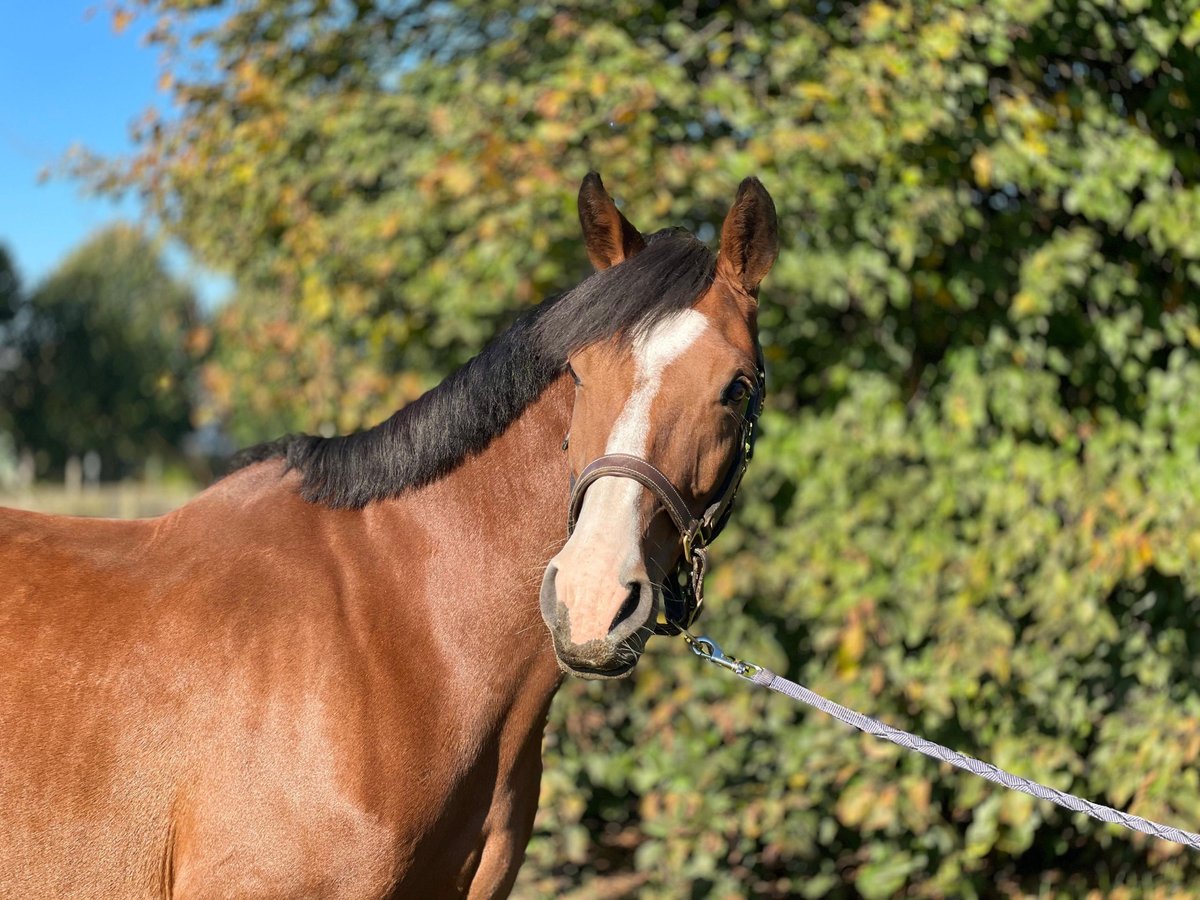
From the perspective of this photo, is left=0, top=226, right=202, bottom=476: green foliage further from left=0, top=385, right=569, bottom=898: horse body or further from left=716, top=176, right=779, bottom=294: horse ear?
left=716, top=176, right=779, bottom=294: horse ear

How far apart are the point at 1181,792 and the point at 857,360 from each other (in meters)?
1.84

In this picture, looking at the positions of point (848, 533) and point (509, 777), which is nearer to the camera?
point (509, 777)

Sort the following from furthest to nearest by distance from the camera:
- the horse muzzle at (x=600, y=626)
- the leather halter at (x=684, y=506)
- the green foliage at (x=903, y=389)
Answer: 1. the green foliage at (x=903, y=389)
2. the leather halter at (x=684, y=506)
3. the horse muzzle at (x=600, y=626)

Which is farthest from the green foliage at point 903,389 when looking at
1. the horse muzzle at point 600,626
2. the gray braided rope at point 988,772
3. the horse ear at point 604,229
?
the horse muzzle at point 600,626

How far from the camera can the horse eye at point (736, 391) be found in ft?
6.28

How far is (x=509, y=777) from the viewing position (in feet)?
6.92

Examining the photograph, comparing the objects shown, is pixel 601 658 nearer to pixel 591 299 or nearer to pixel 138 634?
pixel 591 299

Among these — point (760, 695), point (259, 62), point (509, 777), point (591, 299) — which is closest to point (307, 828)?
point (509, 777)

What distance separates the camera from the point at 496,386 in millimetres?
2156

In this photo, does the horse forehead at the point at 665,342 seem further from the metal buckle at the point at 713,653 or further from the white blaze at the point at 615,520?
the metal buckle at the point at 713,653

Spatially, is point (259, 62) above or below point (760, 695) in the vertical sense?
above

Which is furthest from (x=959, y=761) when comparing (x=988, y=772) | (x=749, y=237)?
(x=749, y=237)

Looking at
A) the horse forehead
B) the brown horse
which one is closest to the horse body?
the brown horse

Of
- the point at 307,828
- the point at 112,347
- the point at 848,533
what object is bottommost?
the point at 112,347
